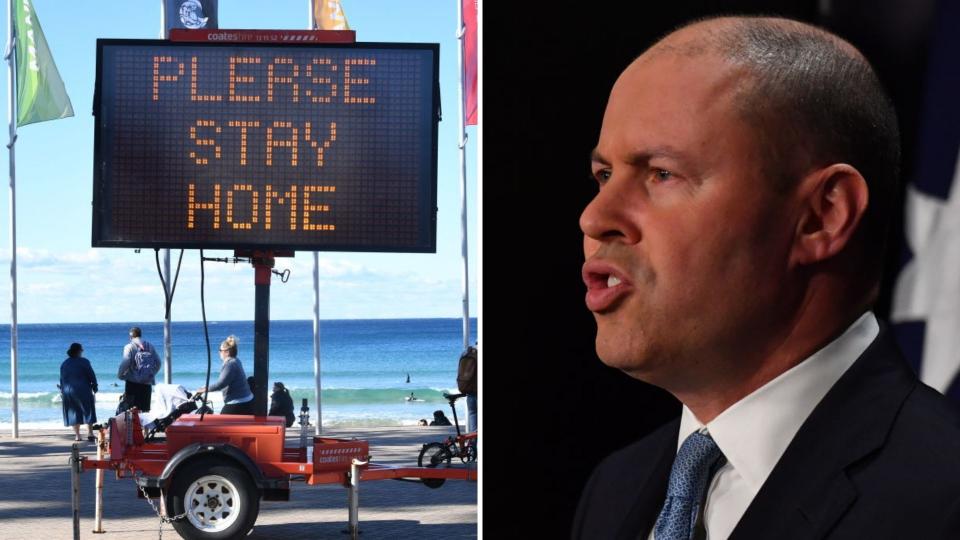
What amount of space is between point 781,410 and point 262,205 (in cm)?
559

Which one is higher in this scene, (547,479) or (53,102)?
(53,102)

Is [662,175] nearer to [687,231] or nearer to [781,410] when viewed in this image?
[687,231]

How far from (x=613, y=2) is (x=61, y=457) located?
16315 mm

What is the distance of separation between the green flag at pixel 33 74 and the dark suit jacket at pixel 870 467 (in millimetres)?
17562

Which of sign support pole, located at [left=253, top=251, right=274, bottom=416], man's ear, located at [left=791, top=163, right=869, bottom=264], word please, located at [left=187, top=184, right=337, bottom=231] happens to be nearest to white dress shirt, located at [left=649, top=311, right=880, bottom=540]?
man's ear, located at [left=791, top=163, right=869, bottom=264]

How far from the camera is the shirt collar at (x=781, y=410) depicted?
160 cm

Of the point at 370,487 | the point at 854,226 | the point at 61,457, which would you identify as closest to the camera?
the point at 854,226

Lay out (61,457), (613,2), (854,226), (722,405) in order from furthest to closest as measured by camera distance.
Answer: (61,457), (613,2), (722,405), (854,226)

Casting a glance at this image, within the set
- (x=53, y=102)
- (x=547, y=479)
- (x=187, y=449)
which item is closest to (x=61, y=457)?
(x=53, y=102)

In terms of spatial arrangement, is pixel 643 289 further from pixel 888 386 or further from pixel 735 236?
pixel 888 386

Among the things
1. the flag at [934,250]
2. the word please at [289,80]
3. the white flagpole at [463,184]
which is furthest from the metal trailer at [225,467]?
the white flagpole at [463,184]

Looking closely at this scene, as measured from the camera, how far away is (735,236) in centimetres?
163

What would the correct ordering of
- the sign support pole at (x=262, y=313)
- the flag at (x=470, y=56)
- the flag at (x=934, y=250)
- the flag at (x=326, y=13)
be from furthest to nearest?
the flag at (x=326, y=13) → the flag at (x=470, y=56) → the sign support pole at (x=262, y=313) → the flag at (x=934, y=250)

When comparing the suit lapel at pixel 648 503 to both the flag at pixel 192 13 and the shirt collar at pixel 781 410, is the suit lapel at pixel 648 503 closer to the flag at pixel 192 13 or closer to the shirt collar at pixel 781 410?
the shirt collar at pixel 781 410
